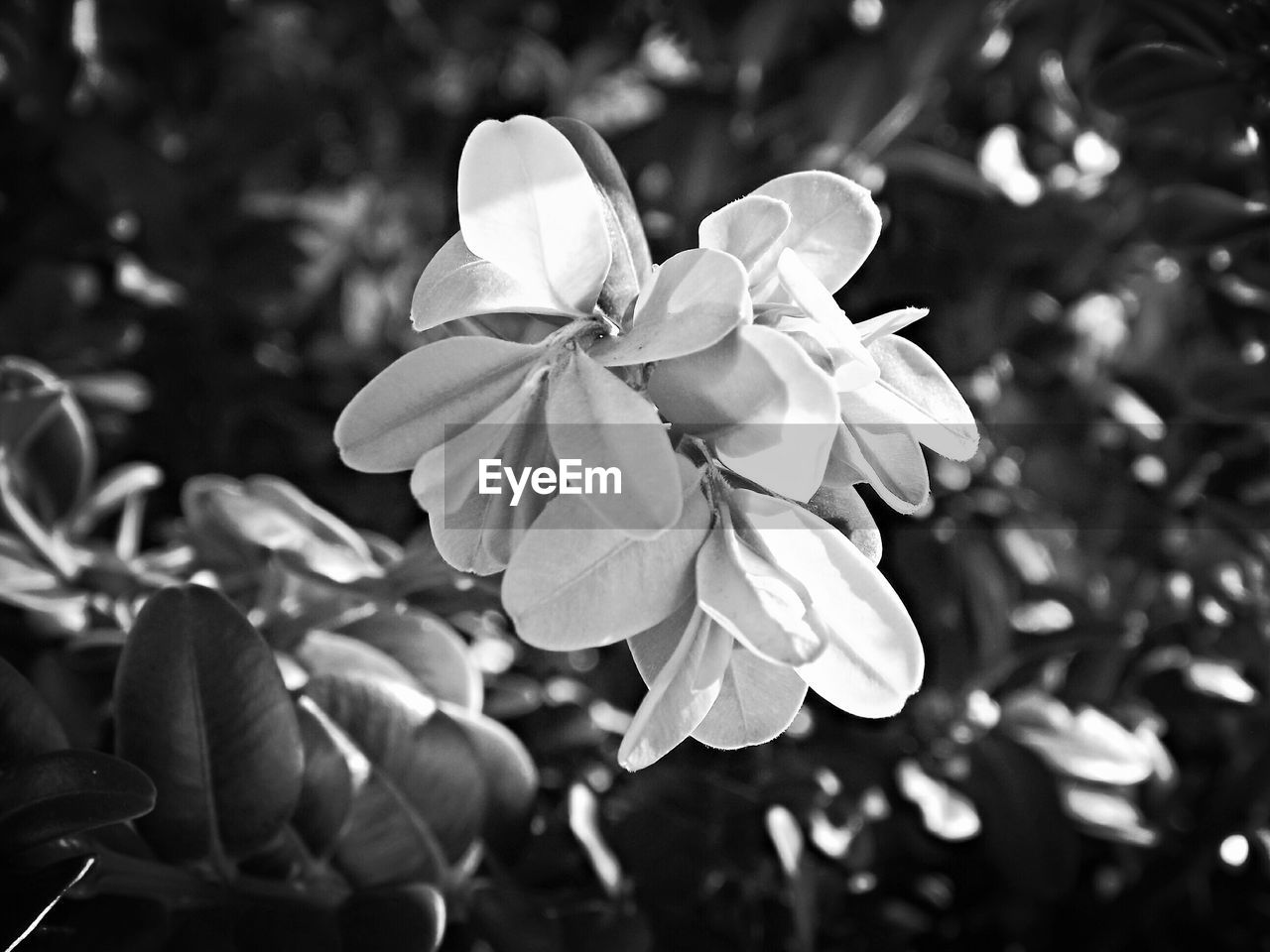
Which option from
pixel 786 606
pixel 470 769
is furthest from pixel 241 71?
pixel 786 606

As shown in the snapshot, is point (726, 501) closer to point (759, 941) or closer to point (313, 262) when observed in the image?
point (759, 941)

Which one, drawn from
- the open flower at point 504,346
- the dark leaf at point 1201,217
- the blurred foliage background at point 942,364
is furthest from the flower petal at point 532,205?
the dark leaf at point 1201,217

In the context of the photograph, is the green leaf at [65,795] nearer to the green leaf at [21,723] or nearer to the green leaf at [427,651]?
the green leaf at [21,723]

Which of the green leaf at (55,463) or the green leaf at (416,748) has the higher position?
the green leaf at (55,463)

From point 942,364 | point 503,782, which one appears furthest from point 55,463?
point 942,364

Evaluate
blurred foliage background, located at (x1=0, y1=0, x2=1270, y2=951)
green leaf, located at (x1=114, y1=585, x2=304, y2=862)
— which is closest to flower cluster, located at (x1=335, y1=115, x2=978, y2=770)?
green leaf, located at (x1=114, y1=585, x2=304, y2=862)

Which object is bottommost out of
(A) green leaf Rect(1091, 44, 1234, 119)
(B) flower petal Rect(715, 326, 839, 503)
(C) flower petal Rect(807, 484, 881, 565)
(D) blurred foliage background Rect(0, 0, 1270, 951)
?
(D) blurred foliage background Rect(0, 0, 1270, 951)

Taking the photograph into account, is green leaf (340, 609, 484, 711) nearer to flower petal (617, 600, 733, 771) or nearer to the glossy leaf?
the glossy leaf
